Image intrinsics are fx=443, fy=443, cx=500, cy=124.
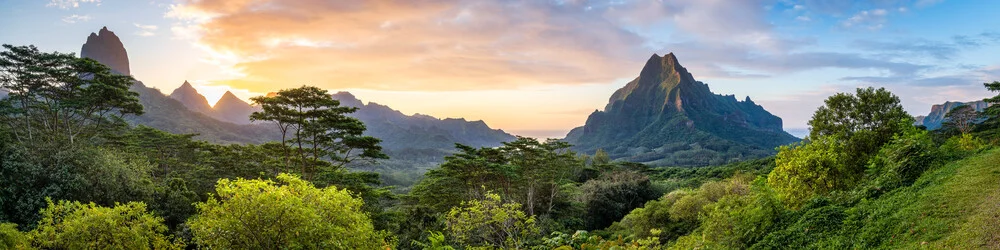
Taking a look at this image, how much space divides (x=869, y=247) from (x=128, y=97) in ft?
123

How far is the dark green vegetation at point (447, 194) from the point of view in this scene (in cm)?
993

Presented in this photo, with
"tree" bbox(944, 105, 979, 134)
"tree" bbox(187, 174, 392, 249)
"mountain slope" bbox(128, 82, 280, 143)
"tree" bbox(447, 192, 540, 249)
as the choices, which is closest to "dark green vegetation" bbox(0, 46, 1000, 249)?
"tree" bbox(187, 174, 392, 249)

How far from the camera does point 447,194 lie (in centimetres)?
3616

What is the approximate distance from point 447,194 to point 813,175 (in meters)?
26.1

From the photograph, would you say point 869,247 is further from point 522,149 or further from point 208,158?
point 208,158

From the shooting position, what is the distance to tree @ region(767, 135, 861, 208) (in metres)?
14.9

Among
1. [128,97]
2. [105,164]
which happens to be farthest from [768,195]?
[128,97]

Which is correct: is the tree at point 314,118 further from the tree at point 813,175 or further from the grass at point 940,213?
the grass at point 940,213

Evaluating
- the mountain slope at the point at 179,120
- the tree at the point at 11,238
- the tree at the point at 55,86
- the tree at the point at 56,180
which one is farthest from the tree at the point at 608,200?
the mountain slope at the point at 179,120

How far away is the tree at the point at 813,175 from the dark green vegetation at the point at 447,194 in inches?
2.2

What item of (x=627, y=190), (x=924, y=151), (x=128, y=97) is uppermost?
(x=128, y=97)

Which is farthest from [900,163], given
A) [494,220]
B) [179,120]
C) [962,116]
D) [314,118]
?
[179,120]

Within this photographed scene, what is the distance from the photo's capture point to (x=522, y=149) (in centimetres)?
3709

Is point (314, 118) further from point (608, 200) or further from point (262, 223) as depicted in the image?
point (608, 200)
